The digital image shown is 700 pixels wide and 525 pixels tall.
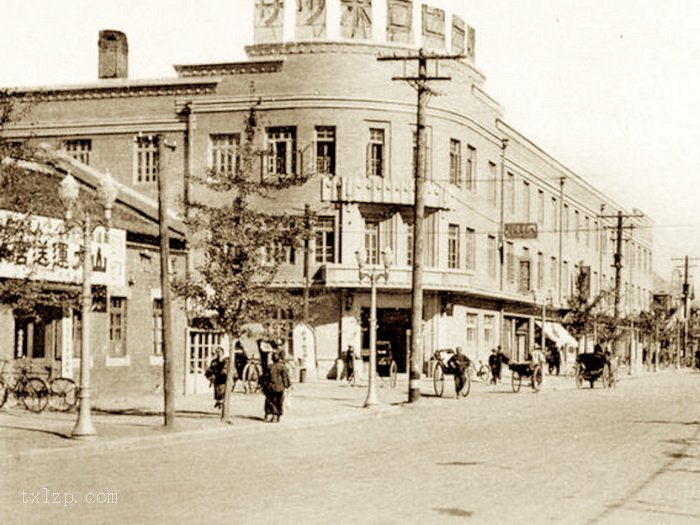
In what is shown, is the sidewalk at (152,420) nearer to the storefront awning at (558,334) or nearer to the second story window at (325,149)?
the second story window at (325,149)

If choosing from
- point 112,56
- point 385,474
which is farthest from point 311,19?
point 385,474

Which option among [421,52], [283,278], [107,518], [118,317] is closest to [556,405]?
[421,52]

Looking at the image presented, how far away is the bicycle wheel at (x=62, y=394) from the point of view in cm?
2291

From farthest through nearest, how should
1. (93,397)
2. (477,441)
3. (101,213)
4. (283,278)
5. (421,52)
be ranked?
(283,278) → (421,52) → (93,397) → (101,213) → (477,441)

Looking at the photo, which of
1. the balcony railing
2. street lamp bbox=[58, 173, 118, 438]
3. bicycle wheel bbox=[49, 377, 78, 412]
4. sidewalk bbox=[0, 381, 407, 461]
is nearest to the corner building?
the balcony railing

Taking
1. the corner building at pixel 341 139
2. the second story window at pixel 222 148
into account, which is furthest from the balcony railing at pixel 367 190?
the second story window at pixel 222 148

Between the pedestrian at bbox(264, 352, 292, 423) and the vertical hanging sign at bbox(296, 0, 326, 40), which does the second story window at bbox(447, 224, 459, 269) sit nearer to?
the vertical hanging sign at bbox(296, 0, 326, 40)

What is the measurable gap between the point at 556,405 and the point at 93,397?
12.4 metres

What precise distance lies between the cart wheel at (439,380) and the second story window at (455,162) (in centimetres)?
1451

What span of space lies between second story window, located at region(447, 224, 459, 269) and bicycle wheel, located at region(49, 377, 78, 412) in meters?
25.3

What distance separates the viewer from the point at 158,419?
21.3 meters

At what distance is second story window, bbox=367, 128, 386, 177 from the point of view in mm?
43594

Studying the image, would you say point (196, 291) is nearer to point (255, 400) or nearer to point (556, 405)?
point (255, 400)

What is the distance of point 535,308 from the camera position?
58.1m
